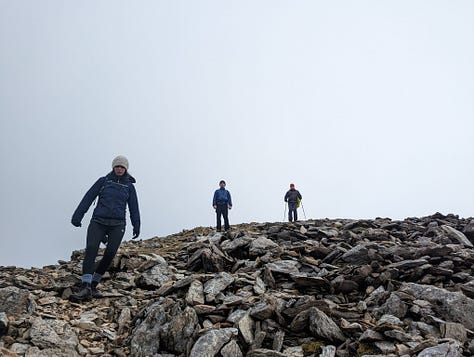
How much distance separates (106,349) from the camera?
7.89 meters

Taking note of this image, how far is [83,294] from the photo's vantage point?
9695 millimetres

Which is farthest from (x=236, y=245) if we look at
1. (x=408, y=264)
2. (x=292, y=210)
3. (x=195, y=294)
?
(x=292, y=210)

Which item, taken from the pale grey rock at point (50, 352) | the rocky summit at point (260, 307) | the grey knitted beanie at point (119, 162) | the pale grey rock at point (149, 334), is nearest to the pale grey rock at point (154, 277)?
the rocky summit at point (260, 307)

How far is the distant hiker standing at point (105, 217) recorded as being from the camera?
9.98m

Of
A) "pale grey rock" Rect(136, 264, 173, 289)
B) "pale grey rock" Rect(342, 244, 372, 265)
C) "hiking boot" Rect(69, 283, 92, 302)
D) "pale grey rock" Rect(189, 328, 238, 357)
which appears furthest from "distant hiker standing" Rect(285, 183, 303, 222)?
"pale grey rock" Rect(189, 328, 238, 357)

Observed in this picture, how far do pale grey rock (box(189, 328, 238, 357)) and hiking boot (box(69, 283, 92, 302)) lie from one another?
3.86m

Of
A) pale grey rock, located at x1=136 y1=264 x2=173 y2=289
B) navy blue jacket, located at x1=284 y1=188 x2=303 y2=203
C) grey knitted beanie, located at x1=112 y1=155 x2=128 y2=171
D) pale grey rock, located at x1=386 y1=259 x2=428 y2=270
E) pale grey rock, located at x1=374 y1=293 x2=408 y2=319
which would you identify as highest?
navy blue jacket, located at x1=284 y1=188 x2=303 y2=203

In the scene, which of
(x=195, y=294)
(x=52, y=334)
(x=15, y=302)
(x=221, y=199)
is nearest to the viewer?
(x=52, y=334)

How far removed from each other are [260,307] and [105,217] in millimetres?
4943

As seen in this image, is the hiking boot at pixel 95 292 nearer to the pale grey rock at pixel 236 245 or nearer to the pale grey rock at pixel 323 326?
the pale grey rock at pixel 236 245

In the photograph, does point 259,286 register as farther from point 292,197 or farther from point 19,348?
point 292,197

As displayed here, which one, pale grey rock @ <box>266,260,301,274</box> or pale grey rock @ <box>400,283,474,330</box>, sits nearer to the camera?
pale grey rock @ <box>400,283,474,330</box>

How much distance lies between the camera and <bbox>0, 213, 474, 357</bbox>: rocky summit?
24.0 ft

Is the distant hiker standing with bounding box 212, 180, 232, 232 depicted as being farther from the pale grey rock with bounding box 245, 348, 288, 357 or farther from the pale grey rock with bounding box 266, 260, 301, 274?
the pale grey rock with bounding box 245, 348, 288, 357
